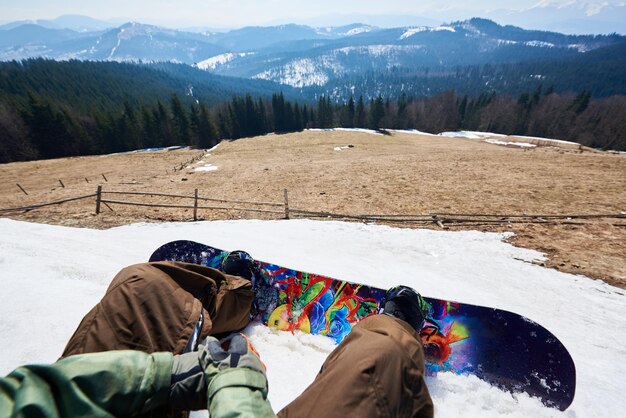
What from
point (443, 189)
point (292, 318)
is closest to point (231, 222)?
point (292, 318)

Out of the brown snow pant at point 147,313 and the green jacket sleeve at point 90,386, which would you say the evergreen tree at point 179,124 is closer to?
the brown snow pant at point 147,313

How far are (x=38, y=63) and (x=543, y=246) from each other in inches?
7690

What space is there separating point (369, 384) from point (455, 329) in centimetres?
283

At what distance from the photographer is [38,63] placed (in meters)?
127

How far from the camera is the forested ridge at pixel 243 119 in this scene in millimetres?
55562

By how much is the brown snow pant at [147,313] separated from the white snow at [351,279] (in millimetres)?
1681

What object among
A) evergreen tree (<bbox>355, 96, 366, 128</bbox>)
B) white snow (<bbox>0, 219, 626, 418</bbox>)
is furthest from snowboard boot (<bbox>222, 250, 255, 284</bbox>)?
evergreen tree (<bbox>355, 96, 366, 128</bbox>)

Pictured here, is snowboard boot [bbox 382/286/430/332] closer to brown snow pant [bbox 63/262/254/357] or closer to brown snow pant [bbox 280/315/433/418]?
brown snow pant [bbox 280/315/433/418]

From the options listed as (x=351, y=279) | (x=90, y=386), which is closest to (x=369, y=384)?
(x=90, y=386)

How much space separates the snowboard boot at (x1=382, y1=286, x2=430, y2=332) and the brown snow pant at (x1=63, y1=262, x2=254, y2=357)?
255cm

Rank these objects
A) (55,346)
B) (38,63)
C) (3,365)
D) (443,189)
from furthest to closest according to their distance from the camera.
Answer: (38,63), (443,189), (55,346), (3,365)

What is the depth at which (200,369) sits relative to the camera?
6.71ft

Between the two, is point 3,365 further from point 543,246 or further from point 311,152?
point 311,152

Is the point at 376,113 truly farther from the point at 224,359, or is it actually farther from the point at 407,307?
the point at 224,359
